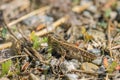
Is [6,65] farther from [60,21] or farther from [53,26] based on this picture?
[60,21]

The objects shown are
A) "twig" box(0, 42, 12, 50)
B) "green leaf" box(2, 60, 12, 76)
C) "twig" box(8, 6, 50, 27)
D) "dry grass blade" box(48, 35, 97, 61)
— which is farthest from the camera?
"twig" box(8, 6, 50, 27)

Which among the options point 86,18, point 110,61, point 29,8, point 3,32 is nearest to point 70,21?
point 86,18

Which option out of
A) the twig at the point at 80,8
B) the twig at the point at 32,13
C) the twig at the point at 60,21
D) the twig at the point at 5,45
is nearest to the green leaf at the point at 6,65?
the twig at the point at 5,45

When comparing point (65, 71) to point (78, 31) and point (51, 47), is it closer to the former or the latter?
point (51, 47)

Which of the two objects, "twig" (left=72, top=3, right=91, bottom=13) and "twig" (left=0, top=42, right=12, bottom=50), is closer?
"twig" (left=0, top=42, right=12, bottom=50)

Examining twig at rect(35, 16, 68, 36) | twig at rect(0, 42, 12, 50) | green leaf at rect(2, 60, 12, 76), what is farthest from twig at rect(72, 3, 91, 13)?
green leaf at rect(2, 60, 12, 76)

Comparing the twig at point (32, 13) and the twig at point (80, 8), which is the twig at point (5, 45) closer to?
the twig at point (32, 13)

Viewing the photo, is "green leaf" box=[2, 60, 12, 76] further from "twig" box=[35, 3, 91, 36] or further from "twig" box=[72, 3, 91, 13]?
"twig" box=[72, 3, 91, 13]

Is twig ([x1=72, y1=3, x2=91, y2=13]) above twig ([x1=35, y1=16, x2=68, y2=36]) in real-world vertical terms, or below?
above

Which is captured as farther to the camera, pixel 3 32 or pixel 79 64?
pixel 3 32

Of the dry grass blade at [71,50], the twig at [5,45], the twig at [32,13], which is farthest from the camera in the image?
the twig at [32,13]

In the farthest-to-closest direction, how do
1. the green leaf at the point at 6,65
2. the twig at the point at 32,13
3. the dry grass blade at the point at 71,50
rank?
the twig at the point at 32,13, the dry grass blade at the point at 71,50, the green leaf at the point at 6,65
